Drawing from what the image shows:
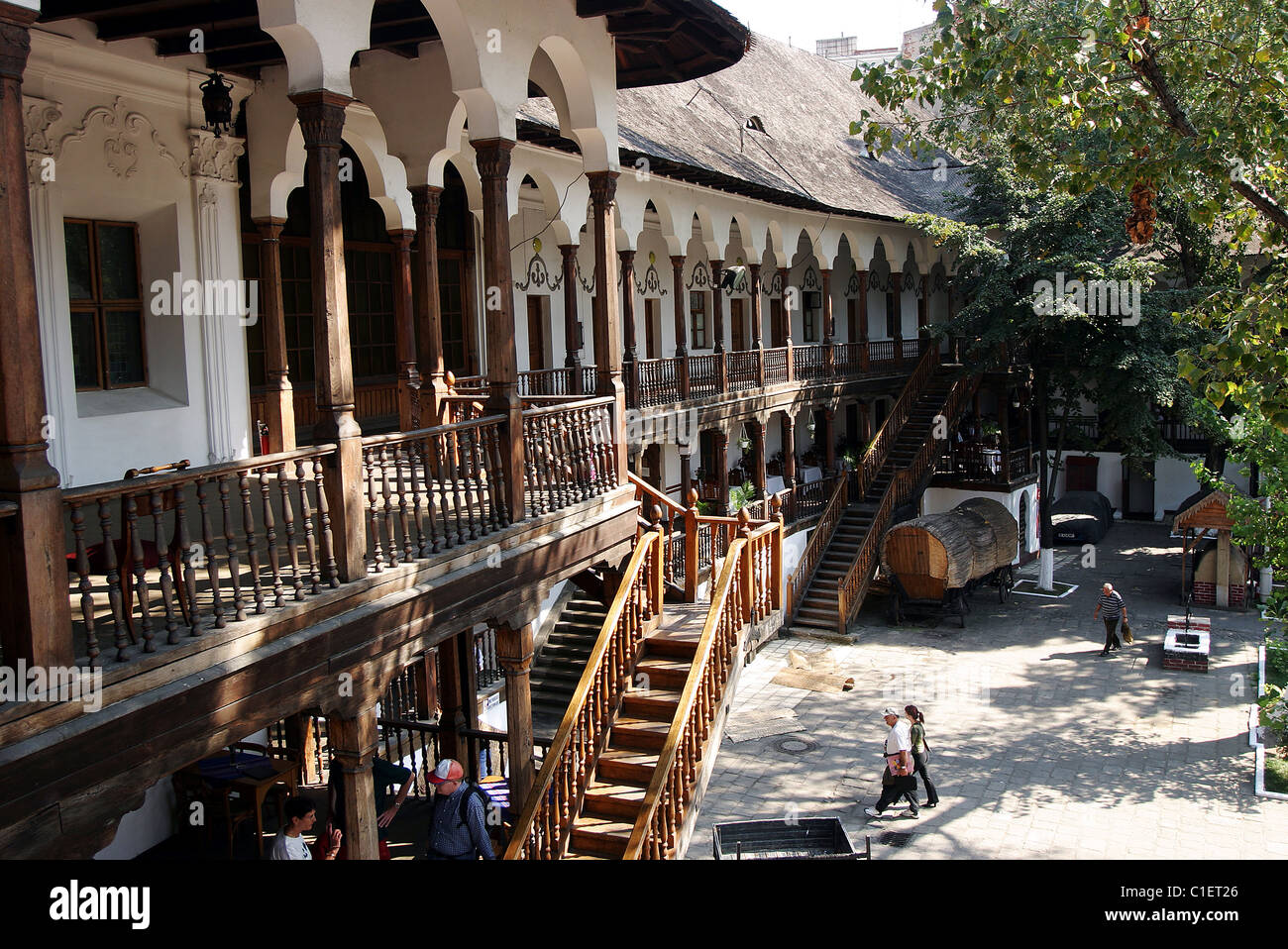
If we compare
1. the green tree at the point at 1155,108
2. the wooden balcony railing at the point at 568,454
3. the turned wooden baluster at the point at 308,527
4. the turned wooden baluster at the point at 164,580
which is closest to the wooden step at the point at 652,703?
the wooden balcony railing at the point at 568,454

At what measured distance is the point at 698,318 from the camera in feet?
86.5

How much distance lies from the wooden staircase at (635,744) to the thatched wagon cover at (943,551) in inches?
524

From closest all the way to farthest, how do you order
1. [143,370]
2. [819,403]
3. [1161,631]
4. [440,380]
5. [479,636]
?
[143,370], [440,380], [479,636], [1161,631], [819,403]

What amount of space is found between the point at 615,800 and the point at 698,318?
1892 centimetres

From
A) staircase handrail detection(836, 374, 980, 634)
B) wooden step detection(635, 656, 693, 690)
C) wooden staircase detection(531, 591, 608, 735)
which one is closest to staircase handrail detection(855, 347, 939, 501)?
staircase handrail detection(836, 374, 980, 634)

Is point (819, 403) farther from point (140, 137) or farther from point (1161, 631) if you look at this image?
point (140, 137)

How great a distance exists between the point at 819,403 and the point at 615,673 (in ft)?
59.9

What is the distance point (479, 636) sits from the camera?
589 inches

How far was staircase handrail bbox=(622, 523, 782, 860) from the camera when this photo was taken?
8211 millimetres

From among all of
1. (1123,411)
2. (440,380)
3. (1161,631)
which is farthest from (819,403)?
(440,380)

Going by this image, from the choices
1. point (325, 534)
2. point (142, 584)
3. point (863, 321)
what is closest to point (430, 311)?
point (325, 534)

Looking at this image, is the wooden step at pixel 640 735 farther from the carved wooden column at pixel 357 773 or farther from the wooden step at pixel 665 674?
the carved wooden column at pixel 357 773

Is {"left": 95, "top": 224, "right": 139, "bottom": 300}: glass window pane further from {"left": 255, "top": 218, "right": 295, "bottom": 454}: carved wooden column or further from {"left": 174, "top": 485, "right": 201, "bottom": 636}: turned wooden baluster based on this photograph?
{"left": 174, "top": 485, "right": 201, "bottom": 636}: turned wooden baluster

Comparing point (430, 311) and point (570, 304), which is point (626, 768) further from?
point (570, 304)
